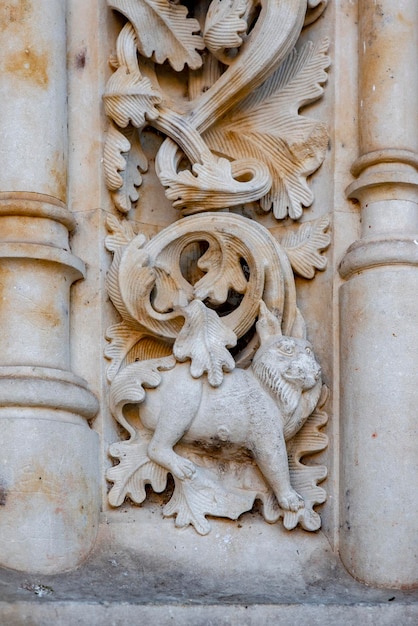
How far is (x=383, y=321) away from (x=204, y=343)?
1.57 ft

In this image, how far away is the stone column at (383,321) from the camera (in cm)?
397

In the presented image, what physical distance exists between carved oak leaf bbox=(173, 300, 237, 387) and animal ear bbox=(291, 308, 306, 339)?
178mm

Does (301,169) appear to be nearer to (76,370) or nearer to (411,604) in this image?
(76,370)

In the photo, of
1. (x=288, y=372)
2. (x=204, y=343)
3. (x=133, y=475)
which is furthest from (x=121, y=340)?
(x=288, y=372)

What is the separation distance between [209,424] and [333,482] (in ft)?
1.22

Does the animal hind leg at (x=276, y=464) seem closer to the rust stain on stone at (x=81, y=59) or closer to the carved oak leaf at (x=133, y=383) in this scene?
the carved oak leaf at (x=133, y=383)

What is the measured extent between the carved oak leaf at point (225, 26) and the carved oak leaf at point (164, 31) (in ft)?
0.34

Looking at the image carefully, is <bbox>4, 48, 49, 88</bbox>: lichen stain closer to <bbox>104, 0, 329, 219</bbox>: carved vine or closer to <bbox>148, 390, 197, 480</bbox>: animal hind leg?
<bbox>104, 0, 329, 219</bbox>: carved vine

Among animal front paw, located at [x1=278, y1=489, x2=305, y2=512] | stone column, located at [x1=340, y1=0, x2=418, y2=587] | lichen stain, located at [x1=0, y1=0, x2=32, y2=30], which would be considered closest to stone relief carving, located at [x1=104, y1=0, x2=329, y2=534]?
animal front paw, located at [x1=278, y1=489, x2=305, y2=512]

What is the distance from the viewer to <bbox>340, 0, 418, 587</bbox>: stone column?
13.0ft

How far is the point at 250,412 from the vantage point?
4.06m

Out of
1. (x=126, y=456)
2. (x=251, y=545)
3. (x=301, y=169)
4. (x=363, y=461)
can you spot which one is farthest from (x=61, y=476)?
(x=301, y=169)

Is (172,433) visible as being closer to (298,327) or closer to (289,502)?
(289,502)

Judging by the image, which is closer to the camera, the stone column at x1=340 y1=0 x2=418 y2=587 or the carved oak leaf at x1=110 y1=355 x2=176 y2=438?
Result: the stone column at x1=340 y1=0 x2=418 y2=587
